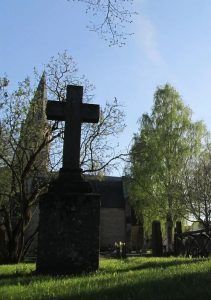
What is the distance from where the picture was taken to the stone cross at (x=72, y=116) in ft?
34.1

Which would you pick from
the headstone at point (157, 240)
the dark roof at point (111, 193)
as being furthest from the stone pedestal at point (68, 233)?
the dark roof at point (111, 193)

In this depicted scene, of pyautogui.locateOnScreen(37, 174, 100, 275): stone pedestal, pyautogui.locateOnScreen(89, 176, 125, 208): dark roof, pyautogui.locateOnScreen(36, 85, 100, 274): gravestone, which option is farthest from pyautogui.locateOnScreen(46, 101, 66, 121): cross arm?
pyautogui.locateOnScreen(89, 176, 125, 208): dark roof

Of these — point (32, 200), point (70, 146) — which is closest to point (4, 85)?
point (32, 200)

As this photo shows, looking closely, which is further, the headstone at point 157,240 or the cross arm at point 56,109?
the headstone at point 157,240

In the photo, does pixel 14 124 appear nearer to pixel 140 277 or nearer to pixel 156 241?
pixel 156 241

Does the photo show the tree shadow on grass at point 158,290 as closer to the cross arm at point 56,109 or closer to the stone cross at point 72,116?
the stone cross at point 72,116

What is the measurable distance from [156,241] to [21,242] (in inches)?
232

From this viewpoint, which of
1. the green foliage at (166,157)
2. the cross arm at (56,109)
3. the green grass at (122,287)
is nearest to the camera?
the green grass at (122,287)

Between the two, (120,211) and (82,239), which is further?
(120,211)

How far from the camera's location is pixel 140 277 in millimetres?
7953

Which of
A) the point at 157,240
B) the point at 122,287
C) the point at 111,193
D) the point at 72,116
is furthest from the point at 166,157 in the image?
the point at 122,287

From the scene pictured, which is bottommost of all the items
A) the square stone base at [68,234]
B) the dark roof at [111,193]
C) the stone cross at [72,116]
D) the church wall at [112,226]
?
the square stone base at [68,234]

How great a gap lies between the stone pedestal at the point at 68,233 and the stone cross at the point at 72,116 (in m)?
0.86

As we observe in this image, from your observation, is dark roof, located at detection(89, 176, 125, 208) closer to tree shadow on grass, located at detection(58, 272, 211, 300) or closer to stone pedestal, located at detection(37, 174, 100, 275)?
stone pedestal, located at detection(37, 174, 100, 275)
